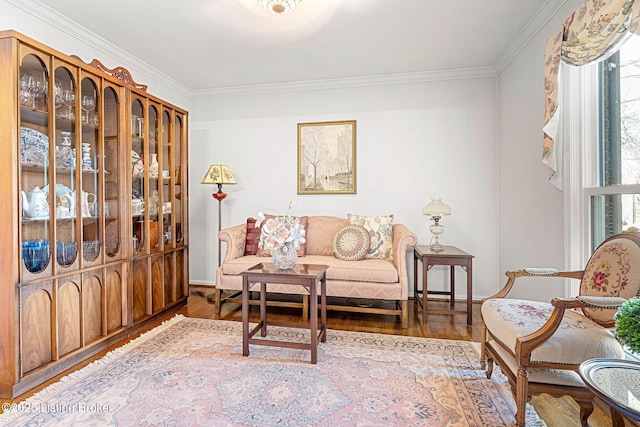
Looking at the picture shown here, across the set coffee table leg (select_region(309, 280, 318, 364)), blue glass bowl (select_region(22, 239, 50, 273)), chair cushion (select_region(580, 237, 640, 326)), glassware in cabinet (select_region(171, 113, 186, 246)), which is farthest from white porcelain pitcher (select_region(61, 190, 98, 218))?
chair cushion (select_region(580, 237, 640, 326))

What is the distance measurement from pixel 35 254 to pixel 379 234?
9.24 feet

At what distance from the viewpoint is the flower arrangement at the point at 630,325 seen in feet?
3.29

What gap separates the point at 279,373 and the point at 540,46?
322cm

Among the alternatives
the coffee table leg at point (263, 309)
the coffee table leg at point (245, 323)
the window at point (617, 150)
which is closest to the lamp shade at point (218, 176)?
Result: the coffee table leg at point (263, 309)

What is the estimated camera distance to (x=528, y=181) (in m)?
2.86

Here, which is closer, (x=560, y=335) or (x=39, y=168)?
(x=560, y=335)

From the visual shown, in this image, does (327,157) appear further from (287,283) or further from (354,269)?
(287,283)

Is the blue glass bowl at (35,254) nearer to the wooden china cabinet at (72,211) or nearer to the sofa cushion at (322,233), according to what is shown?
the wooden china cabinet at (72,211)

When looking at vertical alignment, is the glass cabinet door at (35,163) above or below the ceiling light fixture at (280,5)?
below

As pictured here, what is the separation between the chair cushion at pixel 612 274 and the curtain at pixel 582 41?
757mm

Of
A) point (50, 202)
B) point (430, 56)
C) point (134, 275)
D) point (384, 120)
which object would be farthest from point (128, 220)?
point (430, 56)

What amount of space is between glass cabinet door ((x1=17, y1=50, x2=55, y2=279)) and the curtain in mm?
3219

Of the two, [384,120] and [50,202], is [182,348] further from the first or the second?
[384,120]

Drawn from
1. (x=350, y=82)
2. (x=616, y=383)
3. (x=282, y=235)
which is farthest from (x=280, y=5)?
(x=616, y=383)
